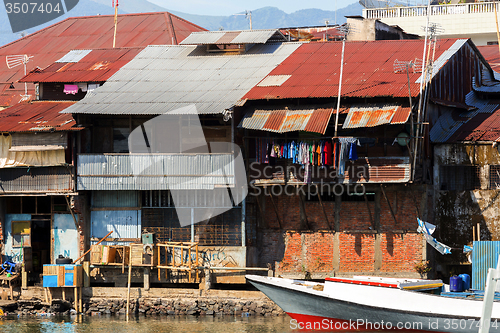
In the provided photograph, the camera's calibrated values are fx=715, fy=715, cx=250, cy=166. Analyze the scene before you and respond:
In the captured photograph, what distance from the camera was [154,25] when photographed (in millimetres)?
43281

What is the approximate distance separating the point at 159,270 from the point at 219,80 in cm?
856

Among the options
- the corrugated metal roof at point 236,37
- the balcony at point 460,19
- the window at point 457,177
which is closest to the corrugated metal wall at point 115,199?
the corrugated metal roof at point 236,37

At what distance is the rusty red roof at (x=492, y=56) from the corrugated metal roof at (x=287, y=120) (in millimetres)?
13845

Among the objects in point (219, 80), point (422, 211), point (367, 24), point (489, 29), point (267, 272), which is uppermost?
point (489, 29)

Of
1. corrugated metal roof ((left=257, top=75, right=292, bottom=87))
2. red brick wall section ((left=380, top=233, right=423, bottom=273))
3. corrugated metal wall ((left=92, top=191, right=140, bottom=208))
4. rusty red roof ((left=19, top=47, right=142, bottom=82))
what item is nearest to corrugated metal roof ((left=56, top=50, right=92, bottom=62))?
rusty red roof ((left=19, top=47, right=142, bottom=82))

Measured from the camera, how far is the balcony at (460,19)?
46.8 metres

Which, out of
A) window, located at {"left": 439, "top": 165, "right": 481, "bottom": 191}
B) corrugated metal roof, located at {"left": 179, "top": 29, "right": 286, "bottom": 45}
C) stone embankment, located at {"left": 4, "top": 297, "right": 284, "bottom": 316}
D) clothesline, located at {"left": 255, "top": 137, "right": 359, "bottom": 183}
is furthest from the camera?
corrugated metal roof, located at {"left": 179, "top": 29, "right": 286, "bottom": 45}

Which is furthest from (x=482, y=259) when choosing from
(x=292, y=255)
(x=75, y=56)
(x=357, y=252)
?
(x=75, y=56)

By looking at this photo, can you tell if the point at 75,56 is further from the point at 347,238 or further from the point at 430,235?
the point at 430,235

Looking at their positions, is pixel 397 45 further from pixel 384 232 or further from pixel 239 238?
pixel 239 238

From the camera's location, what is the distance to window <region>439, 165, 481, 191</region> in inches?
1163

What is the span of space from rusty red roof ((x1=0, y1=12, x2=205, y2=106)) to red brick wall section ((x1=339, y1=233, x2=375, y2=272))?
17.2 metres

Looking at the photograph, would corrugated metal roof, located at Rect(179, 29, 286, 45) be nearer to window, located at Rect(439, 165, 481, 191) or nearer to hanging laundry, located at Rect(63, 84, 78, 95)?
hanging laundry, located at Rect(63, 84, 78, 95)

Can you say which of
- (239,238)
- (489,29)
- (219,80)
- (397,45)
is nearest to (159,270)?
(239,238)
